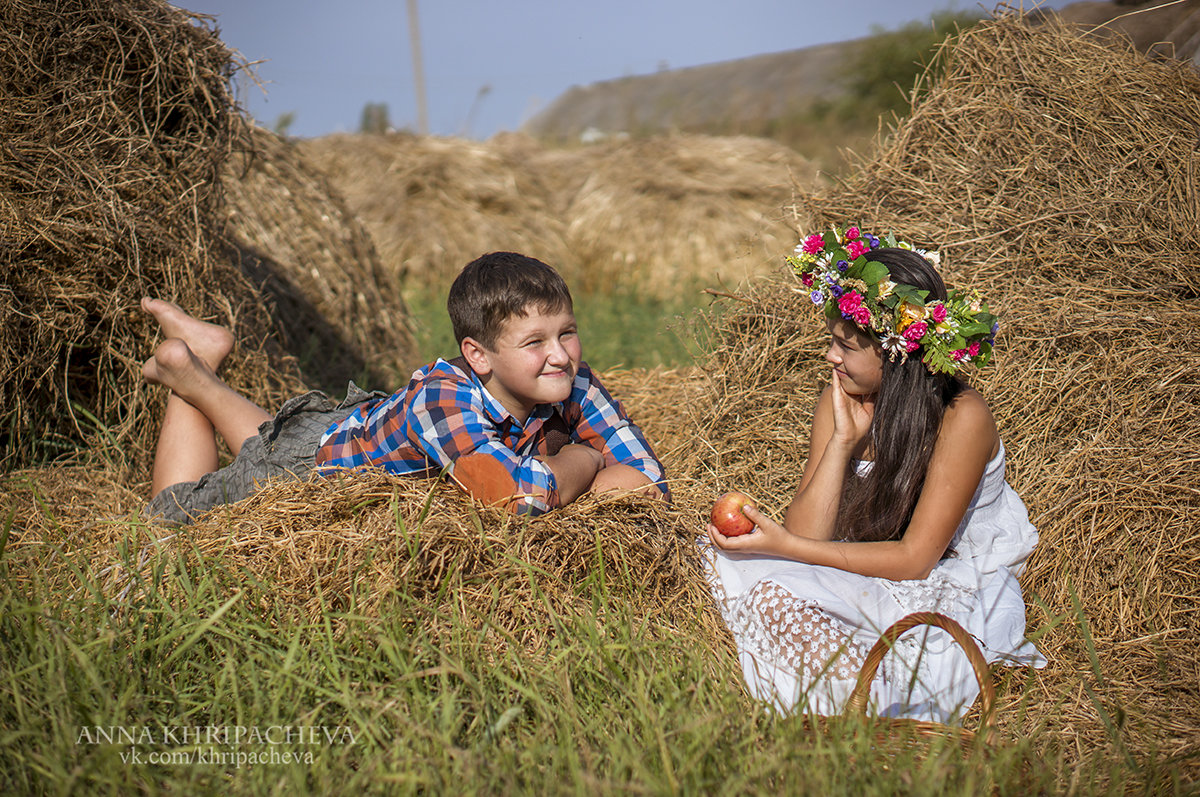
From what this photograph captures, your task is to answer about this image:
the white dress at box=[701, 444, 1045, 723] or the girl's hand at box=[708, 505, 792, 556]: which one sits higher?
the girl's hand at box=[708, 505, 792, 556]

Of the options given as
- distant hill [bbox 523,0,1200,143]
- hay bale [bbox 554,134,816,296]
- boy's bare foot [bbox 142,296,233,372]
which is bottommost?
boy's bare foot [bbox 142,296,233,372]

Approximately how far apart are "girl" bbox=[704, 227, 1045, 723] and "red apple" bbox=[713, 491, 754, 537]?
34 millimetres

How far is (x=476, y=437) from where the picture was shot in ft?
8.75

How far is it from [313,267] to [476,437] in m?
3.94

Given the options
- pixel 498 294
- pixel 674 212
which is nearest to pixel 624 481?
pixel 498 294

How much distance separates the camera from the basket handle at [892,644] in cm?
212

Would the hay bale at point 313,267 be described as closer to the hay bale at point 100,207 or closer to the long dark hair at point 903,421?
the hay bale at point 100,207

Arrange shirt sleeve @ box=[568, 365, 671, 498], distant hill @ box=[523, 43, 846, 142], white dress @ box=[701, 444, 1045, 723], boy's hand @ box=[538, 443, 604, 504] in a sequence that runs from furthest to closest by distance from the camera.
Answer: distant hill @ box=[523, 43, 846, 142] < shirt sleeve @ box=[568, 365, 671, 498] < boy's hand @ box=[538, 443, 604, 504] < white dress @ box=[701, 444, 1045, 723]

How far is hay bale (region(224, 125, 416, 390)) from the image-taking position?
5688 mm

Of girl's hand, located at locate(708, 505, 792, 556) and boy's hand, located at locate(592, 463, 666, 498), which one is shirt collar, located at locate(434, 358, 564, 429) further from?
girl's hand, located at locate(708, 505, 792, 556)

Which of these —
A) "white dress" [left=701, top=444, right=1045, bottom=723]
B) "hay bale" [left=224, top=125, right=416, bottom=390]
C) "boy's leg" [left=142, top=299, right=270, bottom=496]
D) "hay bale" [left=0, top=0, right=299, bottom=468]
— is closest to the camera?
"white dress" [left=701, top=444, right=1045, bottom=723]

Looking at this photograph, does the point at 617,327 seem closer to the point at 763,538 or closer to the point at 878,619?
the point at 763,538

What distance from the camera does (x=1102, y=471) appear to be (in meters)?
3.07

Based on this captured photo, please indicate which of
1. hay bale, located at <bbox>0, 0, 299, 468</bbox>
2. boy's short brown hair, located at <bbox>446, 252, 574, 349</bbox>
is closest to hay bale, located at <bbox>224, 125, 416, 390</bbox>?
hay bale, located at <bbox>0, 0, 299, 468</bbox>
